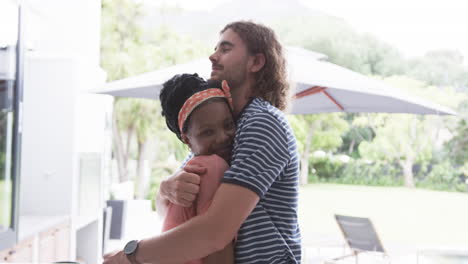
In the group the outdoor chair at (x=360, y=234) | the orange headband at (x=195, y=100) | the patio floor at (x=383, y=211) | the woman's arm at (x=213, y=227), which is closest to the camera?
the woman's arm at (x=213, y=227)

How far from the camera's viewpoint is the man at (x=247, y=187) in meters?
0.98

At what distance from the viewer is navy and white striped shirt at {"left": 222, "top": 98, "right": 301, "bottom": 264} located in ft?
3.28

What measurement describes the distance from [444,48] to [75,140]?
14.2m

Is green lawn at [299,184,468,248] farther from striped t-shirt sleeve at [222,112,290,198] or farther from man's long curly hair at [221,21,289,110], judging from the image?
striped t-shirt sleeve at [222,112,290,198]

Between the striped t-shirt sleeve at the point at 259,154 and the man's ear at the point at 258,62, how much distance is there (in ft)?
0.59

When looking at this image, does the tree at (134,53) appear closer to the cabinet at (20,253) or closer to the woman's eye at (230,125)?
the cabinet at (20,253)

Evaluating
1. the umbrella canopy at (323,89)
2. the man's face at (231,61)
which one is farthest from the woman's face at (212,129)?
the umbrella canopy at (323,89)

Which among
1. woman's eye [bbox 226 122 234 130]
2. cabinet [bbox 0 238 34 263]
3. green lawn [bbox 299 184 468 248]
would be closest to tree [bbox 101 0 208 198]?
green lawn [bbox 299 184 468 248]

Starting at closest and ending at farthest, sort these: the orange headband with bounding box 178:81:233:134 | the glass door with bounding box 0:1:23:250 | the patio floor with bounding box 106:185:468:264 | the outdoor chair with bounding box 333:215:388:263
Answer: the orange headband with bounding box 178:81:233:134, the glass door with bounding box 0:1:23:250, the outdoor chair with bounding box 333:215:388:263, the patio floor with bounding box 106:185:468:264

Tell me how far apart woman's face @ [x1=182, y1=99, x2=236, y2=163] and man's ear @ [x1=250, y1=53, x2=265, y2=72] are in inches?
6.0

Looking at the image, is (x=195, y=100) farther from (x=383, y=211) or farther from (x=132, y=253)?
(x=383, y=211)

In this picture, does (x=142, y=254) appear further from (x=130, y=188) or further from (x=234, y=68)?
(x=130, y=188)

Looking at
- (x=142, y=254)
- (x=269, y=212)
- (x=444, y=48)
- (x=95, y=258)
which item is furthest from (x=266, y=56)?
(x=444, y=48)

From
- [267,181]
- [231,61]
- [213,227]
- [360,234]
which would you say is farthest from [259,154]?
[360,234]
